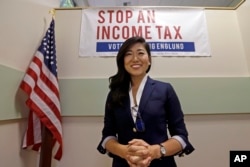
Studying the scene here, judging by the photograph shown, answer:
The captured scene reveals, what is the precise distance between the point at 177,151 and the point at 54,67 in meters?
1.22

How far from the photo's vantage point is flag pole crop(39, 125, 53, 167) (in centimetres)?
151

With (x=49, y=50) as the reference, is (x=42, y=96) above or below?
below

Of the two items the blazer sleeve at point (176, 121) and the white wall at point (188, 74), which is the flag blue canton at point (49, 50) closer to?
the white wall at point (188, 74)

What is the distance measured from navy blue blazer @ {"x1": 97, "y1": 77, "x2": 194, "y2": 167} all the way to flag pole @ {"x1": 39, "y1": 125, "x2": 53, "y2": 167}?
0.82m

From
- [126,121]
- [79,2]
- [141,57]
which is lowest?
[126,121]

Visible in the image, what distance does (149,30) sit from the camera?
73.3 inches

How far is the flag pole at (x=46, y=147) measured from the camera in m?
1.51

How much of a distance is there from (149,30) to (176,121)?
1.21 meters

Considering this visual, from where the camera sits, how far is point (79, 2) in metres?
2.75

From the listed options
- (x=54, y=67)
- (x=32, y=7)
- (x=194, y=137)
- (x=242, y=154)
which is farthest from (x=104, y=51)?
(x=242, y=154)

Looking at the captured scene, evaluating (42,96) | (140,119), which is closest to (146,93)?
(140,119)

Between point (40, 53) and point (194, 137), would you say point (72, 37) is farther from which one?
point (194, 137)

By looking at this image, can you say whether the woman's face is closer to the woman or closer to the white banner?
the woman

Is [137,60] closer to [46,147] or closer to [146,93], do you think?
[146,93]
